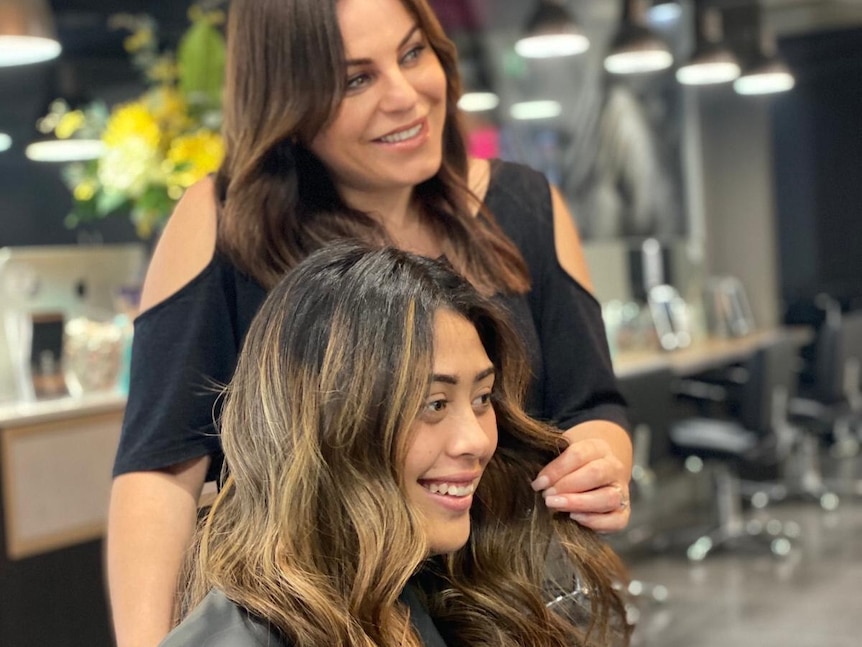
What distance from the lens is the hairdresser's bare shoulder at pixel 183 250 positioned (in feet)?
4.41

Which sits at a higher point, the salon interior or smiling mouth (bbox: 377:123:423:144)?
smiling mouth (bbox: 377:123:423:144)

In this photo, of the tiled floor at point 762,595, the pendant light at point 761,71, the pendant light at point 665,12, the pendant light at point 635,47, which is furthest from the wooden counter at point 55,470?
the pendant light at point 761,71

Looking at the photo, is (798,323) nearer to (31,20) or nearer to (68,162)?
(68,162)

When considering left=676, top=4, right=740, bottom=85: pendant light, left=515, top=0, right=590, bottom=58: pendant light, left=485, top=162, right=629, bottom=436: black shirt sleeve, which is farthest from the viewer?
left=676, top=4, right=740, bottom=85: pendant light

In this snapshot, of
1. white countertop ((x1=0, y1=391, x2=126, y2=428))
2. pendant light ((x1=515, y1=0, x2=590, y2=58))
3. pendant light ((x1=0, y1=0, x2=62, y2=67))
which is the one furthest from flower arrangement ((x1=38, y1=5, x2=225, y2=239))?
pendant light ((x1=515, y1=0, x2=590, y2=58))

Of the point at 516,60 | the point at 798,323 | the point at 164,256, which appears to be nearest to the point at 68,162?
the point at 516,60

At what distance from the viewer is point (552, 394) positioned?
57.3 inches

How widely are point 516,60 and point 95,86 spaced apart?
2447 mm

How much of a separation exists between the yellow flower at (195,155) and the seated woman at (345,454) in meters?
2.31

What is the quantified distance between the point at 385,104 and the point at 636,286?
5.79 m

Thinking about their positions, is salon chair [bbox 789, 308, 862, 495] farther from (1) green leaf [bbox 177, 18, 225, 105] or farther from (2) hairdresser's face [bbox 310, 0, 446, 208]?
(2) hairdresser's face [bbox 310, 0, 446, 208]

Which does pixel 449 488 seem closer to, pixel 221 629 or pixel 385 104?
pixel 221 629

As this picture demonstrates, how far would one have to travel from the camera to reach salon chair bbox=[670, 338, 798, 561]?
5.68 meters

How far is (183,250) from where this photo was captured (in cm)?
135
